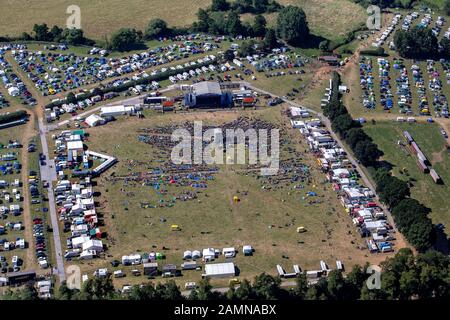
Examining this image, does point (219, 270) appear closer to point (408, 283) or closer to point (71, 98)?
point (408, 283)

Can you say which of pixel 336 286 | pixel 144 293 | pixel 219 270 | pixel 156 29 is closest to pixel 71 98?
pixel 156 29

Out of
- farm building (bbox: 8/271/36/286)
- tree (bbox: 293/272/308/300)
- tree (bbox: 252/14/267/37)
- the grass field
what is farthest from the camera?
tree (bbox: 252/14/267/37)

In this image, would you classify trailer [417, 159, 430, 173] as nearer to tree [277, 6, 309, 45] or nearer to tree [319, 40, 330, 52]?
tree [319, 40, 330, 52]

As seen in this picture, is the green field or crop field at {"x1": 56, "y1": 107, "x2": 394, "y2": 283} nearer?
the green field

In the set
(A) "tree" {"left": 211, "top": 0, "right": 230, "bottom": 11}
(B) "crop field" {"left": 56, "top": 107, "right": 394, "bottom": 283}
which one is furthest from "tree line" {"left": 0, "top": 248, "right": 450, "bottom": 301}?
(A) "tree" {"left": 211, "top": 0, "right": 230, "bottom": 11}

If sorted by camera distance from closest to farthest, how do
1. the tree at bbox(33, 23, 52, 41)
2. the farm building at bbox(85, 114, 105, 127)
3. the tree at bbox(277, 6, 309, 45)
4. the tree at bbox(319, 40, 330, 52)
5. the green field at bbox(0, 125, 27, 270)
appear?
the green field at bbox(0, 125, 27, 270), the farm building at bbox(85, 114, 105, 127), the tree at bbox(319, 40, 330, 52), the tree at bbox(33, 23, 52, 41), the tree at bbox(277, 6, 309, 45)

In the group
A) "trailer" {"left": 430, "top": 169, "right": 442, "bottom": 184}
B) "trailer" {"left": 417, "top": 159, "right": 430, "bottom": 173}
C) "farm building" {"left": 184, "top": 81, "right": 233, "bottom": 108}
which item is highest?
"farm building" {"left": 184, "top": 81, "right": 233, "bottom": 108}
